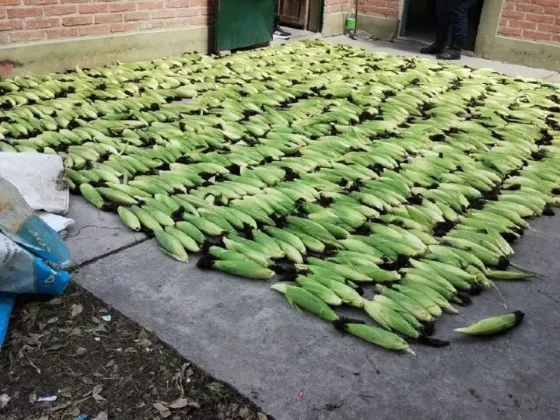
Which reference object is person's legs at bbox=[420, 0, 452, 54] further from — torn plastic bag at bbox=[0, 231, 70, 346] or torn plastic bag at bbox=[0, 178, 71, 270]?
torn plastic bag at bbox=[0, 231, 70, 346]

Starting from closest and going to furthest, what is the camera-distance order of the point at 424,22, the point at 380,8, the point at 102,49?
1. the point at 102,49
2. the point at 380,8
3. the point at 424,22

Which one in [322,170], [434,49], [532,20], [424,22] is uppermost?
[532,20]

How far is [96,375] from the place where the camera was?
2197 mm

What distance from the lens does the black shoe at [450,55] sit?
854 cm

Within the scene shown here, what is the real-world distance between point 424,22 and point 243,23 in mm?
5692

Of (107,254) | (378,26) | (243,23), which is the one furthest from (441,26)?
(107,254)

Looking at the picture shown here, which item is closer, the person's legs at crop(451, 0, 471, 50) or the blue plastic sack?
the blue plastic sack

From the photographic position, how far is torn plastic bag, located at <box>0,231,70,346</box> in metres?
2.36

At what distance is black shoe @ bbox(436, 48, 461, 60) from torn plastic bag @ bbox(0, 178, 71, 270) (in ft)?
23.7

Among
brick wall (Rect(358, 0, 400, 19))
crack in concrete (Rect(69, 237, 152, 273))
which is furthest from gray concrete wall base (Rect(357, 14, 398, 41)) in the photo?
crack in concrete (Rect(69, 237, 152, 273))

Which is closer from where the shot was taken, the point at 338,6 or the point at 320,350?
the point at 320,350

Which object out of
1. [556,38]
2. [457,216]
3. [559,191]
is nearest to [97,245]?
[457,216]

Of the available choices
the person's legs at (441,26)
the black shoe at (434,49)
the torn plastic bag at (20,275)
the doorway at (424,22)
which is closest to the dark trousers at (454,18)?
the person's legs at (441,26)

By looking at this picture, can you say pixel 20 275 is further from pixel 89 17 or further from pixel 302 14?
pixel 302 14
